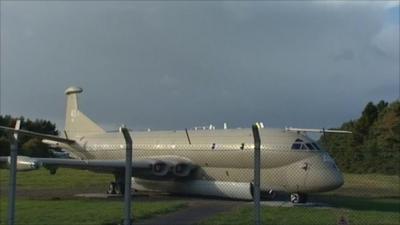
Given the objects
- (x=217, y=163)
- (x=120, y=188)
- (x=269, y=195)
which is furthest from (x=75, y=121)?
(x=269, y=195)

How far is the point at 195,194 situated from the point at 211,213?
10.9 meters

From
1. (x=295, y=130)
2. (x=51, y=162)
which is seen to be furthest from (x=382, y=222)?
(x=51, y=162)

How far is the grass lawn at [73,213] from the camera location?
18062 millimetres

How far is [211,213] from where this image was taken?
21.7m

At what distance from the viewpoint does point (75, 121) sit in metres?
47.4

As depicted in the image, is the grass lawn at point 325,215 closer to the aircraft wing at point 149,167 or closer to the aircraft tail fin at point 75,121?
the aircraft wing at point 149,167

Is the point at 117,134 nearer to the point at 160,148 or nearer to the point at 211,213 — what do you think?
the point at 160,148

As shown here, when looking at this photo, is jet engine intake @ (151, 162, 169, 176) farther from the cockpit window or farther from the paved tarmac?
the paved tarmac

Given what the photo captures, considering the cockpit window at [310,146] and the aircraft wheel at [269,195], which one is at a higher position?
the cockpit window at [310,146]

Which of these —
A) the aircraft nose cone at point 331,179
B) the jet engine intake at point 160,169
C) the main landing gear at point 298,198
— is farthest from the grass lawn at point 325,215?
the jet engine intake at point 160,169

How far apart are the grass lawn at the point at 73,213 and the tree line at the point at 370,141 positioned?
6.16 meters

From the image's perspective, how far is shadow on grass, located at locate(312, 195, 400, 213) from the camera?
26.0 metres

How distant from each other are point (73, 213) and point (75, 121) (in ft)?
90.0

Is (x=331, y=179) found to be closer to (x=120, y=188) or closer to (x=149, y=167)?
(x=149, y=167)
